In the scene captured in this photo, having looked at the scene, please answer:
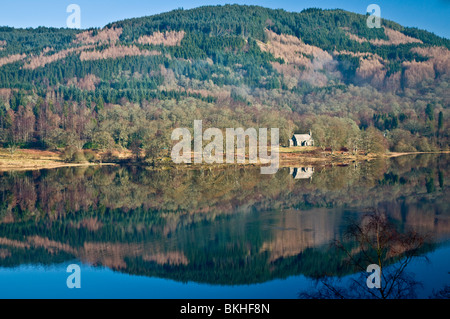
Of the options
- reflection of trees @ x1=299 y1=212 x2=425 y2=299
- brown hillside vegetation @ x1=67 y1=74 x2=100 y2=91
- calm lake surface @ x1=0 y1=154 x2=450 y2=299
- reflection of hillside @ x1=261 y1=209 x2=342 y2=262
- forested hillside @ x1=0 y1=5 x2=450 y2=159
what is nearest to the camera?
reflection of trees @ x1=299 y1=212 x2=425 y2=299

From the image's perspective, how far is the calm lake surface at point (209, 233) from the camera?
2420 cm

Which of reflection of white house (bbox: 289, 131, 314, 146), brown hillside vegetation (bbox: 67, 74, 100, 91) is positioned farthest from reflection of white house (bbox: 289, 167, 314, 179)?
brown hillside vegetation (bbox: 67, 74, 100, 91)

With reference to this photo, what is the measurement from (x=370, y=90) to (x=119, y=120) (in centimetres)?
11937

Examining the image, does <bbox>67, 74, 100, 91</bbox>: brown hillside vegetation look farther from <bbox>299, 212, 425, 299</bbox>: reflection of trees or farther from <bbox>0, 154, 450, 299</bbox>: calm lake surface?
<bbox>299, 212, 425, 299</bbox>: reflection of trees

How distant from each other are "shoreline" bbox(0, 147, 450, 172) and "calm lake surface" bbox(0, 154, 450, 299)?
22.0 metres

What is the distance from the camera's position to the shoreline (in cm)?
8310

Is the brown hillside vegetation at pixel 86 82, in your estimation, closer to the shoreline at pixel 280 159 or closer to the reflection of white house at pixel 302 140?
the shoreline at pixel 280 159

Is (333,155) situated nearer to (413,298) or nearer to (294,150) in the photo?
(294,150)

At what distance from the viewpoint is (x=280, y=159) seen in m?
89.8

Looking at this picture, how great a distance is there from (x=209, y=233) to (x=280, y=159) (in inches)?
2252

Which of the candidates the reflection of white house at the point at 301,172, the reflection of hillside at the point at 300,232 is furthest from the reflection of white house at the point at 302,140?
the reflection of hillside at the point at 300,232

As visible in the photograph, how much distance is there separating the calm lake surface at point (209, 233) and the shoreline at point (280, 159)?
22.0 m

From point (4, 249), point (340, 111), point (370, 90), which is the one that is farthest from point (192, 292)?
point (370, 90)

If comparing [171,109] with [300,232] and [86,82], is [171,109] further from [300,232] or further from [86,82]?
[300,232]
